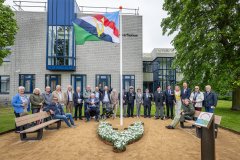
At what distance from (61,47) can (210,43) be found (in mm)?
13727

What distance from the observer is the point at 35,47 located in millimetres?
23766

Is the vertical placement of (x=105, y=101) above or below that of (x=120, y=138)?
above

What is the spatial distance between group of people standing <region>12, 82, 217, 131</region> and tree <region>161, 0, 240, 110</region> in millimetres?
4113

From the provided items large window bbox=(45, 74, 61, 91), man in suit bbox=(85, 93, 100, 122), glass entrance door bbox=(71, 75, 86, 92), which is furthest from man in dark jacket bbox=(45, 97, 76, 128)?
large window bbox=(45, 74, 61, 91)

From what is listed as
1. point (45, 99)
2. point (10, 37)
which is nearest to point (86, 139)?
point (45, 99)

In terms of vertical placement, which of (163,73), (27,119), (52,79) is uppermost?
(163,73)

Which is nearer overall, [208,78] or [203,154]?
[203,154]

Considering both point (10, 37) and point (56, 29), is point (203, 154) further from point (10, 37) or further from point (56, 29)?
point (56, 29)

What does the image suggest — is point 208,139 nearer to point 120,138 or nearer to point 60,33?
point 120,138

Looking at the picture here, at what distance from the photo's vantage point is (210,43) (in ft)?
52.7

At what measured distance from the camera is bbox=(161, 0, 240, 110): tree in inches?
628

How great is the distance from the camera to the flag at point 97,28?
10.8 metres

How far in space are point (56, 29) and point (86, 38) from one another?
45.2 ft

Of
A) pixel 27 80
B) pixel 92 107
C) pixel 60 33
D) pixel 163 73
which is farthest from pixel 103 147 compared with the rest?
pixel 163 73
